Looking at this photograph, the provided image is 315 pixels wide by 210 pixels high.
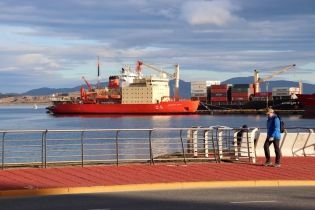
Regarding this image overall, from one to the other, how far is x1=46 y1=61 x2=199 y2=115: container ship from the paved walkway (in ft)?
328

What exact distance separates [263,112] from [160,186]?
10619cm

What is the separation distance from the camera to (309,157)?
19.7 meters

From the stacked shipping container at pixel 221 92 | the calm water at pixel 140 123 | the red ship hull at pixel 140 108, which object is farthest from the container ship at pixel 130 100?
the calm water at pixel 140 123

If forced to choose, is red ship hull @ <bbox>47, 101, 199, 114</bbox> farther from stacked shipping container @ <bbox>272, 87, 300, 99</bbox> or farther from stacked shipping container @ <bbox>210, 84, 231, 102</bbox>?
stacked shipping container @ <bbox>272, 87, 300, 99</bbox>

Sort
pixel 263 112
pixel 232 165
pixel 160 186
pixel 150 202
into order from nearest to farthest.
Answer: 1. pixel 150 202
2. pixel 160 186
3. pixel 232 165
4. pixel 263 112

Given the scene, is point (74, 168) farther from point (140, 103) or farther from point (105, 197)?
point (140, 103)

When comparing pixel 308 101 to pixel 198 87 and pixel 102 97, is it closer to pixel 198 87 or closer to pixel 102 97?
pixel 198 87

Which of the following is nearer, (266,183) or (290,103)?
(266,183)

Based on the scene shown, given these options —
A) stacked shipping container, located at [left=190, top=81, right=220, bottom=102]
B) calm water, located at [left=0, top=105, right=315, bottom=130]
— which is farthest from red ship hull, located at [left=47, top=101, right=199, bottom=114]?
calm water, located at [left=0, top=105, right=315, bottom=130]

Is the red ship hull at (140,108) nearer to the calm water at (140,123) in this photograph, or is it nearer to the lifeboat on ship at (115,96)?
the lifeboat on ship at (115,96)

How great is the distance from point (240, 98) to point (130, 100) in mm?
24050

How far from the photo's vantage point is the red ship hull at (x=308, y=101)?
104 metres

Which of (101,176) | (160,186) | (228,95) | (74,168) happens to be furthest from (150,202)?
(228,95)

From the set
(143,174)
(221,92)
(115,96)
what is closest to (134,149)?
(143,174)
